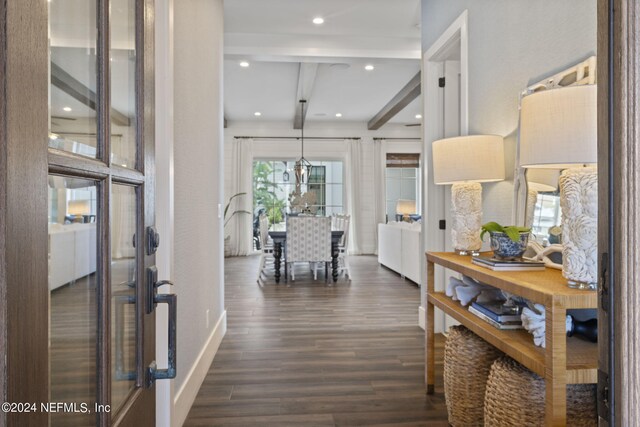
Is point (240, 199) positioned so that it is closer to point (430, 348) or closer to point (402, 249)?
point (402, 249)

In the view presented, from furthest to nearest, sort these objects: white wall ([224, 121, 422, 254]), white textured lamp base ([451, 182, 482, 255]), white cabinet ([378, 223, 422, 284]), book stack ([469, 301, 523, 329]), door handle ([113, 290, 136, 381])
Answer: white wall ([224, 121, 422, 254])
white cabinet ([378, 223, 422, 284])
white textured lamp base ([451, 182, 482, 255])
book stack ([469, 301, 523, 329])
door handle ([113, 290, 136, 381])

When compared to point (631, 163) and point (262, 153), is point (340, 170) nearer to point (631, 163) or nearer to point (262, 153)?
point (262, 153)

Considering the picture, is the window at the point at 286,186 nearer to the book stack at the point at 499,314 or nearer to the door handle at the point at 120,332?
the book stack at the point at 499,314

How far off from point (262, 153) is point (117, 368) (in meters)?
8.65

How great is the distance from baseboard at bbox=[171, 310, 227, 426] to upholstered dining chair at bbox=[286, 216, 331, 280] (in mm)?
2646

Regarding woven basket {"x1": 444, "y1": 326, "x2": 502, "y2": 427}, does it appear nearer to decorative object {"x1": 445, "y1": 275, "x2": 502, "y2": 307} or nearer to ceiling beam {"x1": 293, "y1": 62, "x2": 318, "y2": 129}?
decorative object {"x1": 445, "y1": 275, "x2": 502, "y2": 307}

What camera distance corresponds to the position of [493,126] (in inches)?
97.2

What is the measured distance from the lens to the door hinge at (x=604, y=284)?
0.56 m

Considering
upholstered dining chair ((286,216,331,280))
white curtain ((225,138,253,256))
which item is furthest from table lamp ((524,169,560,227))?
white curtain ((225,138,253,256))

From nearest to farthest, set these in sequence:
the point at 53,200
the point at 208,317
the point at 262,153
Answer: the point at 53,200
the point at 208,317
the point at 262,153

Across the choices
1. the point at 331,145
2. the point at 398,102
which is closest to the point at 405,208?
the point at 331,145

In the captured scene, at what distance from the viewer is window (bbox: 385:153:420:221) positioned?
965cm

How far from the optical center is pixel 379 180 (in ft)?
31.0

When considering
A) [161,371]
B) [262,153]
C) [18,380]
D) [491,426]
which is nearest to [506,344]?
[491,426]
